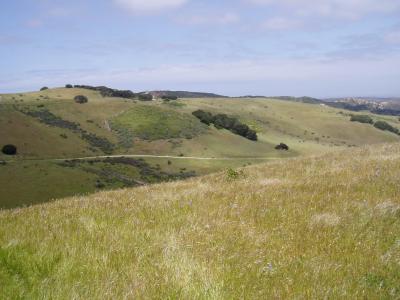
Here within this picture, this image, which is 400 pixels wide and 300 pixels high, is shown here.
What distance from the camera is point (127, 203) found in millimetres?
9398

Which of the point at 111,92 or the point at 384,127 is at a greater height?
the point at 111,92

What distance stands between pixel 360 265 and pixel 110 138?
375 ft

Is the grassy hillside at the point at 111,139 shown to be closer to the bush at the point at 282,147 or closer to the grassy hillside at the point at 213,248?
the bush at the point at 282,147

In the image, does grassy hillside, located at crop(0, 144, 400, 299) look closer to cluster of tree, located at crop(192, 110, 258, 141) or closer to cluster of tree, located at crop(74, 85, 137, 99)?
cluster of tree, located at crop(192, 110, 258, 141)

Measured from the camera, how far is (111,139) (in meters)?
116

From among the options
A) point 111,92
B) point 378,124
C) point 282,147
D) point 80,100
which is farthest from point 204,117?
point 378,124

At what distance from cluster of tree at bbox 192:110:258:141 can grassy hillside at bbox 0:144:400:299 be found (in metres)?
130

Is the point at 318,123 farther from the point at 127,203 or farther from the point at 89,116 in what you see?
the point at 127,203

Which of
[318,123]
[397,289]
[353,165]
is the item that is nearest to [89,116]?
[318,123]

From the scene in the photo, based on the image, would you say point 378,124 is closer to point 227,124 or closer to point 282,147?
point 282,147

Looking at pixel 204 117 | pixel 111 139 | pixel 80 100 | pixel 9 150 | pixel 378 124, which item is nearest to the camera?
pixel 9 150

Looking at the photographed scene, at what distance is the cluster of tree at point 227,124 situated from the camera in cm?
13912

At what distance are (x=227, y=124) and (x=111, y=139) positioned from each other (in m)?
45.3

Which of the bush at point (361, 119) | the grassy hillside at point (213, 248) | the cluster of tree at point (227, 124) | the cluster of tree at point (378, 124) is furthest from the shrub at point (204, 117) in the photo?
the grassy hillside at point (213, 248)
